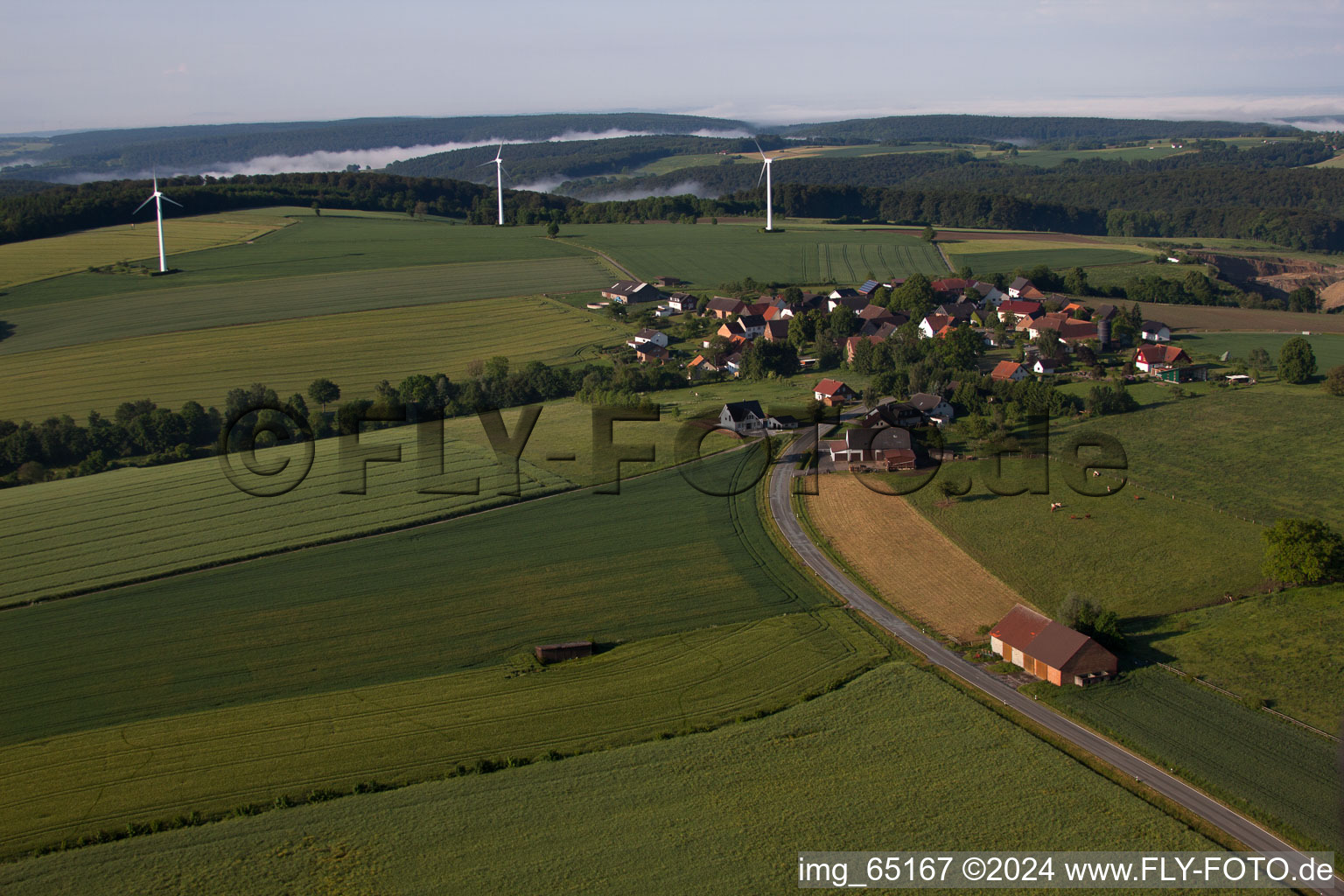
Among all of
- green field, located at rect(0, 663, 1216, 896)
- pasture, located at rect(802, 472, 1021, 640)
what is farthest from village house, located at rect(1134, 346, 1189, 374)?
green field, located at rect(0, 663, 1216, 896)

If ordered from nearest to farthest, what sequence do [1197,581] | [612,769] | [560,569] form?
1. [612,769]
2. [1197,581]
3. [560,569]

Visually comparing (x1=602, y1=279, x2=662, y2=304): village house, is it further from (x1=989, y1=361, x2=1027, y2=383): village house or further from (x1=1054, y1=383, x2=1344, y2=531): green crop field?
(x1=1054, y1=383, x2=1344, y2=531): green crop field

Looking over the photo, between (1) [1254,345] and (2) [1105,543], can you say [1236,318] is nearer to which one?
(1) [1254,345]

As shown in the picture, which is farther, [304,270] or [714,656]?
[304,270]

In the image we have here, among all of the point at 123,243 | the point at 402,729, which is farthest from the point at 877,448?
the point at 123,243

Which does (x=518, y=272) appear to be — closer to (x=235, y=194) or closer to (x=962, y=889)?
(x=235, y=194)

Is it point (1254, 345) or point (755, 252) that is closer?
point (1254, 345)

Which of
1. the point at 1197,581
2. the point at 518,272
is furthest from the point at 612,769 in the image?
the point at 518,272
